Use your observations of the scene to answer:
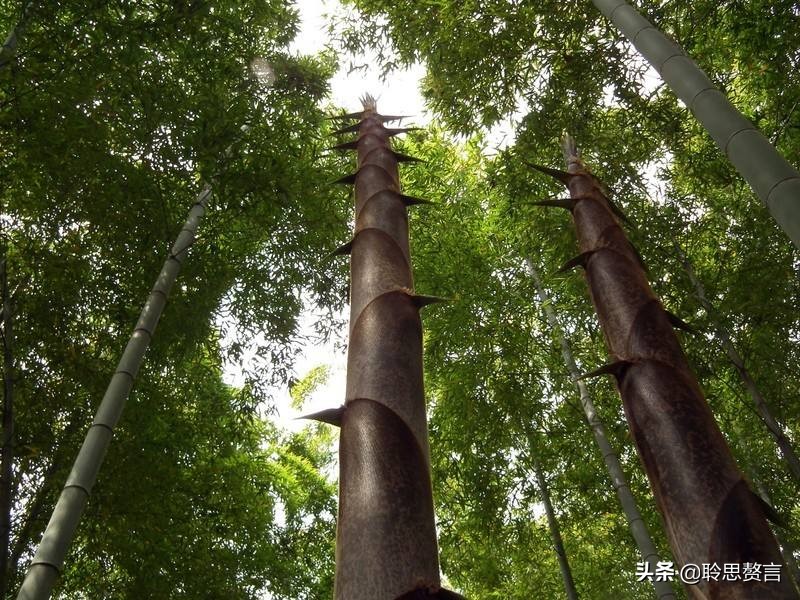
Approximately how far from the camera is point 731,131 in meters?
1.98

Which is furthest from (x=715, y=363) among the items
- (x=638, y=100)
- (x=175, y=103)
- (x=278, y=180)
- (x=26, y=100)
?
(x=26, y=100)

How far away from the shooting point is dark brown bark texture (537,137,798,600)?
1.43m

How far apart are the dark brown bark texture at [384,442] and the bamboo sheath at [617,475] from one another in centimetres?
275

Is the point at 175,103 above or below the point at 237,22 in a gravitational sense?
below

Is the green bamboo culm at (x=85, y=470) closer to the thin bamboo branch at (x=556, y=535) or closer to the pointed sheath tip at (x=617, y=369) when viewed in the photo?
the pointed sheath tip at (x=617, y=369)

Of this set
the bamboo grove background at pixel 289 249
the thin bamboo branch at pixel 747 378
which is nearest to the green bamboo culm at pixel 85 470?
the bamboo grove background at pixel 289 249

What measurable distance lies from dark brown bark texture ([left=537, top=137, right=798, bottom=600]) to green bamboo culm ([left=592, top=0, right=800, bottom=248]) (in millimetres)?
494

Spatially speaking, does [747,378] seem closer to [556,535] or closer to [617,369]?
[617,369]

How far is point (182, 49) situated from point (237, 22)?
0.56m

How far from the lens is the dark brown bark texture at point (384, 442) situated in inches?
43.3

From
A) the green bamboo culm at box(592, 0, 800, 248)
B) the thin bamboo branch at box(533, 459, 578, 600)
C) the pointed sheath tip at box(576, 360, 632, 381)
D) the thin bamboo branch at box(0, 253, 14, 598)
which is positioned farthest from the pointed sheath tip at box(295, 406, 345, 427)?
the thin bamboo branch at box(533, 459, 578, 600)

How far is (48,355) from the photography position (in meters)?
4.54

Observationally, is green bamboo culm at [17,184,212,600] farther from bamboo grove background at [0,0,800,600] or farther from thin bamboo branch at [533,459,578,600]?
thin bamboo branch at [533,459,578,600]

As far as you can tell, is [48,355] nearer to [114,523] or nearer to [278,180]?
[114,523]
